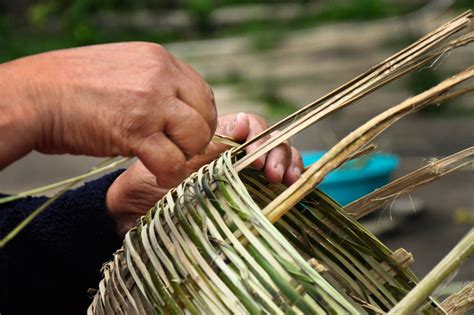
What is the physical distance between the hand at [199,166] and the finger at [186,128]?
0.09 m

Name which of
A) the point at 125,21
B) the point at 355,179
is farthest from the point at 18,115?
the point at 125,21

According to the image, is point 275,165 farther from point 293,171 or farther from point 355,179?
point 355,179

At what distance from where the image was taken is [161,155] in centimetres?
81

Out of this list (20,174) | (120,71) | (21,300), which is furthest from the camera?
(20,174)

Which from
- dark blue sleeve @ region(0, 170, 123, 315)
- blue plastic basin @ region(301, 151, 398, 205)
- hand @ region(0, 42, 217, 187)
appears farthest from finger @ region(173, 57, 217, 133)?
blue plastic basin @ region(301, 151, 398, 205)

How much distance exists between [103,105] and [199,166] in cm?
45

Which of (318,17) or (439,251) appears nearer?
(439,251)

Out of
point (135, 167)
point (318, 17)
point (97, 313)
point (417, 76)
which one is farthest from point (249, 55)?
point (97, 313)

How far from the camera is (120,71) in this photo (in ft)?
2.56

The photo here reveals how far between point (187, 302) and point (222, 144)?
360 mm

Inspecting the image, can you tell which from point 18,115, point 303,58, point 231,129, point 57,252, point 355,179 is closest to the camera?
point 18,115

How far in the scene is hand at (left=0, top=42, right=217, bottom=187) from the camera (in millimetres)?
760

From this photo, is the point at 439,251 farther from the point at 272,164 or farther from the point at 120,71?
the point at 120,71

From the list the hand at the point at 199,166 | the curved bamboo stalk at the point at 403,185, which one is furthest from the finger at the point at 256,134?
the curved bamboo stalk at the point at 403,185
